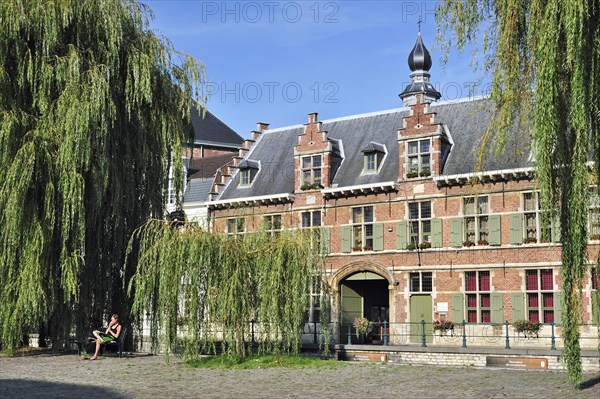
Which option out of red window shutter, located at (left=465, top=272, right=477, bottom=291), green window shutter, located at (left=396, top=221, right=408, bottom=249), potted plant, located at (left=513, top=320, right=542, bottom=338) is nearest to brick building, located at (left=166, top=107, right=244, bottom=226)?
green window shutter, located at (left=396, top=221, right=408, bottom=249)

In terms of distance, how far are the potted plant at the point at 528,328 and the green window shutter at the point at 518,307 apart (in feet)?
0.98

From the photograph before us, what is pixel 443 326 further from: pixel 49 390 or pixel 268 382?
pixel 49 390

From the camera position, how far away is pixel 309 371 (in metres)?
14.7

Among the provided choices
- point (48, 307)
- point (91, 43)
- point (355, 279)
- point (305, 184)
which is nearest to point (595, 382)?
point (48, 307)

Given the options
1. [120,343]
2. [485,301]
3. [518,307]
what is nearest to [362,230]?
[485,301]

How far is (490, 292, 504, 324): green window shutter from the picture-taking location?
944 inches

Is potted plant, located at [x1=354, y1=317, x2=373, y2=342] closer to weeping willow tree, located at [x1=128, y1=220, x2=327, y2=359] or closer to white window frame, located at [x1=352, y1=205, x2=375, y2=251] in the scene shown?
white window frame, located at [x1=352, y1=205, x2=375, y2=251]

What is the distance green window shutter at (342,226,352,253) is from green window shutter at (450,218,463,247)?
3.90 meters

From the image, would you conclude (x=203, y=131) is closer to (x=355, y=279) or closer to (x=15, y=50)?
(x=355, y=279)

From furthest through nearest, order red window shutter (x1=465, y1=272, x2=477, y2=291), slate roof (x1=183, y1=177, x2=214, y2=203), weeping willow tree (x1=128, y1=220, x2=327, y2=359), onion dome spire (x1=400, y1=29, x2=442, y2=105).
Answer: onion dome spire (x1=400, y1=29, x2=442, y2=105)
slate roof (x1=183, y1=177, x2=214, y2=203)
red window shutter (x1=465, y1=272, x2=477, y2=291)
weeping willow tree (x1=128, y1=220, x2=327, y2=359)

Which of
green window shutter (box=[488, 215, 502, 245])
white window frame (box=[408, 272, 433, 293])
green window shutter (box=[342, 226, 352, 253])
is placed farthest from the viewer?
green window shutter (box=[342, 226, 352, 253])

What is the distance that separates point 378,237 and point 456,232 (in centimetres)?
292

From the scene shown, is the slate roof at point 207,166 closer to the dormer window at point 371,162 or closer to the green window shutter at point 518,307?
the dormer window at point 371,162

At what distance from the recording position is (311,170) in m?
28.8
